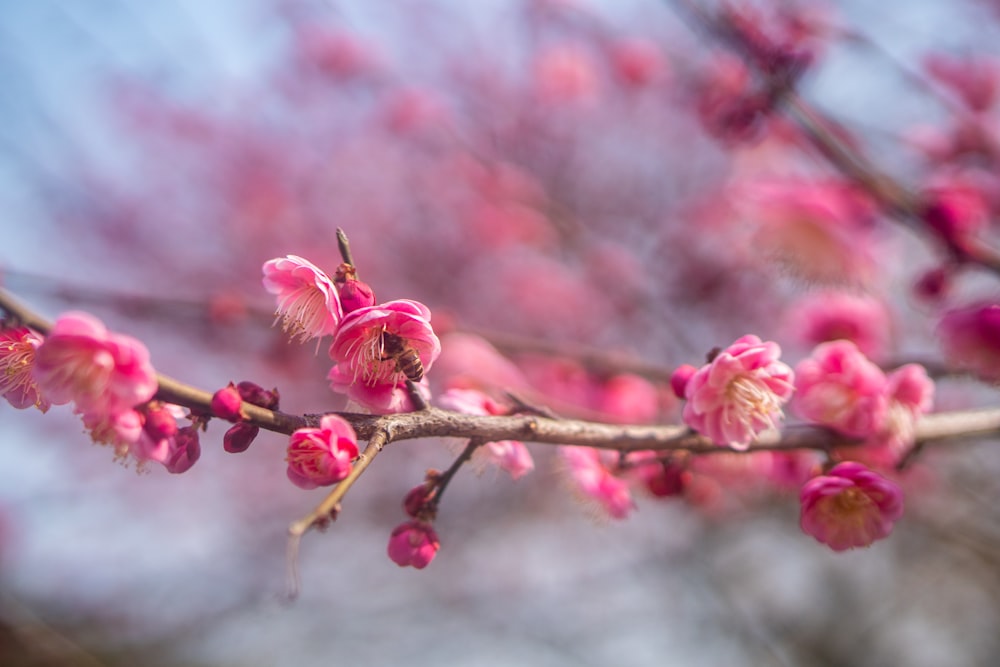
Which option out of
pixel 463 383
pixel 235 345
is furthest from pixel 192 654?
pixel 463 383

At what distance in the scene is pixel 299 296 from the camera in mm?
1160

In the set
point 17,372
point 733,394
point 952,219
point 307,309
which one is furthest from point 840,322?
point 17,372

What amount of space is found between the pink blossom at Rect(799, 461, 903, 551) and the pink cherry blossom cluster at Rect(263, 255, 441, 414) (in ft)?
2.40

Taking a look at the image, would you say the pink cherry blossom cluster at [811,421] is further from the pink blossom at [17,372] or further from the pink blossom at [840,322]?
the pink blossom at [17,372]

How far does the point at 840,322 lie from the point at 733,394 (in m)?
1.12

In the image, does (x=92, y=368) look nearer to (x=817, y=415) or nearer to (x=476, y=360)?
(x=817, y=415)

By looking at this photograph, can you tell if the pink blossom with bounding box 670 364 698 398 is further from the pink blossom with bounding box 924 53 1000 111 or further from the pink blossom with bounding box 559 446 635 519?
the pink blossom with bounding box 924 53 1000 111

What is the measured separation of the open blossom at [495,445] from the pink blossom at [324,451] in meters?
0.42

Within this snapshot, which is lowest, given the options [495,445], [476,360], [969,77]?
[495,445]

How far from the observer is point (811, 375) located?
1521mm

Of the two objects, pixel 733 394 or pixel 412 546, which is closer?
pixel 412 546

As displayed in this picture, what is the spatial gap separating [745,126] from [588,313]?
3236 millimetres

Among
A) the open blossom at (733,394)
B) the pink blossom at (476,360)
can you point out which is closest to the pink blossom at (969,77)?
the pink blossom at (476,360)

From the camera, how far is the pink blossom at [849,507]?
49.9 inches
